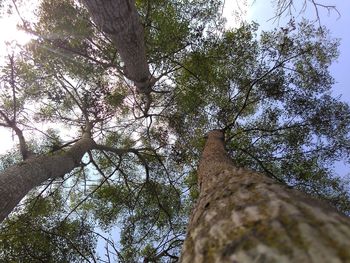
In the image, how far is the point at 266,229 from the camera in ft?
4.24

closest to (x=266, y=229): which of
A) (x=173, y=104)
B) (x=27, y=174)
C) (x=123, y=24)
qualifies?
(x=123, y=24)

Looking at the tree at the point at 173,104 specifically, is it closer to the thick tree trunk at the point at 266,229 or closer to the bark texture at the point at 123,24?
the bark texture at the point at 123,24

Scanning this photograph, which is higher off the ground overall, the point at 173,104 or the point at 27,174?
the point at 173,104

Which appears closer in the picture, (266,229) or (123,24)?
(266,229)

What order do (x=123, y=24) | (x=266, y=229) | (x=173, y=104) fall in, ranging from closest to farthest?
(x=266, y=229), (x=123, y=24), (x=173, y=104)

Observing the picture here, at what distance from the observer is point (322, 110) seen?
28.4 ft

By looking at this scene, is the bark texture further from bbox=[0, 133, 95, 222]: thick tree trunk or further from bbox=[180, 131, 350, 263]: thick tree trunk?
bbox=[180, 131, 350, 263]: thick tree trunk

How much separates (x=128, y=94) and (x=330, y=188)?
6.02 meters

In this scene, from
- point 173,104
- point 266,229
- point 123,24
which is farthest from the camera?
point 173,104

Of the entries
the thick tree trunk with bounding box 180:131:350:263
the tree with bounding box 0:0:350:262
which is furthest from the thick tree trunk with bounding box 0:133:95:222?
the thick tree trunk with bounding box 180:131:350:263

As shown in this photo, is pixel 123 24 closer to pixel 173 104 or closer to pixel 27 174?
pixel 27 174

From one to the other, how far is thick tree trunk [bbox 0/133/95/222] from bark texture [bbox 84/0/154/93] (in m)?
2.10

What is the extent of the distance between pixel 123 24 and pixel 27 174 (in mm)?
2434

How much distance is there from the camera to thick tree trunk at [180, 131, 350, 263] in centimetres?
109
